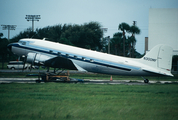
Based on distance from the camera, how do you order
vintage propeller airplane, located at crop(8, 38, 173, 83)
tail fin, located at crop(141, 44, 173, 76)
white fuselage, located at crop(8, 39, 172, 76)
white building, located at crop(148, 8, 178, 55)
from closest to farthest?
tail fin, located at crop(141, 44, 173, 76) < vintage propeller airplane, located at crop(8, 38, 173, 83) < white fuselage, located at crop(8, 39, 172, 76) < white building, located at crop(148, 8, 178, 55)

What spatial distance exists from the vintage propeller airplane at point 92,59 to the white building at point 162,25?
55009 mm

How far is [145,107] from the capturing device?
12.3 m

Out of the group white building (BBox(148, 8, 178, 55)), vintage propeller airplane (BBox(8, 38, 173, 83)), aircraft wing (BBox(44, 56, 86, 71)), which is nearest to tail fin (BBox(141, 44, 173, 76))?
vintage propeller airplane (BBox(8, 38, 173, 83))

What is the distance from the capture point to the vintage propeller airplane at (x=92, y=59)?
84.7 ft

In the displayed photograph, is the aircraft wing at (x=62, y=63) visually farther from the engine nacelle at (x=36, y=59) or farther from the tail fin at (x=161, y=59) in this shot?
the tail fin at (x=161, y=59)

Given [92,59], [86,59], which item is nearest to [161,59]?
[92,59]

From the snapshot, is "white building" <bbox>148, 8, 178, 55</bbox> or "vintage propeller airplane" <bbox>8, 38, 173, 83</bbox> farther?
"white building" <bbox>148, 8, 178, 55</bbox>

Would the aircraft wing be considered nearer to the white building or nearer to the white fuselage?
the white fuselage

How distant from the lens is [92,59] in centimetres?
2631

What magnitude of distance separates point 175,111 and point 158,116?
156cm

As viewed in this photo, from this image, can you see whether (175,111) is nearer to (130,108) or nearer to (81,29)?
(130,108)

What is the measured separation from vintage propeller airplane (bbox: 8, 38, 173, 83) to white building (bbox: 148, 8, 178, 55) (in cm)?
5501

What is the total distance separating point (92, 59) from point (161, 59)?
7916mm

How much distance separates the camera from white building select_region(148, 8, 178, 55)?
79.6m
